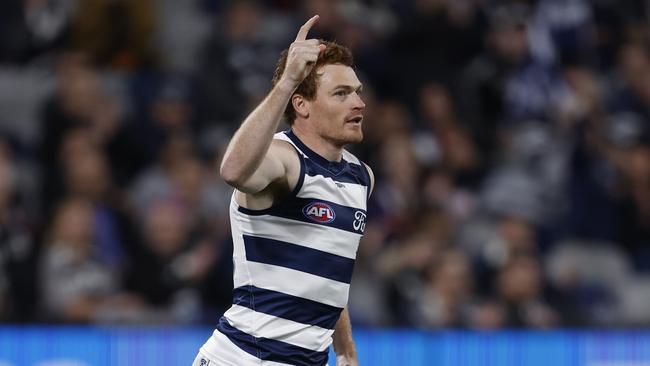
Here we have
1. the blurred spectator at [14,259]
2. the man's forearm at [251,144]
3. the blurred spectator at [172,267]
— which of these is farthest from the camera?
the blurred spectator at [172,267]

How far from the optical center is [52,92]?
10266mm

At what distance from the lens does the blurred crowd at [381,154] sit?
8984mm

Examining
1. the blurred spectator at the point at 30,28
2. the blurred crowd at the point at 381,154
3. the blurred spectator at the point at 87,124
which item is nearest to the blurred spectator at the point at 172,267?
the blurred crowd at the point at 381,154

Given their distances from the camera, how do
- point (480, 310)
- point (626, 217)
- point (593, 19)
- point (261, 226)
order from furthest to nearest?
point (593, 19), point (626, 217), point (480, 310), point (261, 226)

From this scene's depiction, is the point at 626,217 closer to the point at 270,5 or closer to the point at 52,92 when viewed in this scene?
the point at 270,5

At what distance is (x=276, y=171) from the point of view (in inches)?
185

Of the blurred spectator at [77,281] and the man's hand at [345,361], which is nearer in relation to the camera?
the man's hand at [345,361]

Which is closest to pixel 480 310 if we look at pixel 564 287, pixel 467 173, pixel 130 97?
pixel 564 287

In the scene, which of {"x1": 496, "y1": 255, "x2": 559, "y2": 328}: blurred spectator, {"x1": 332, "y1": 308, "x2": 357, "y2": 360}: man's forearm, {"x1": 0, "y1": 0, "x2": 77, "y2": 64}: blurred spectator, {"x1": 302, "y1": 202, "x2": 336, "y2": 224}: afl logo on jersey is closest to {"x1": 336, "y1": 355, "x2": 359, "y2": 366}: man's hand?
{"x1": 332, "y1": 308, "x2": 357, "y2": 360}: man's forearm

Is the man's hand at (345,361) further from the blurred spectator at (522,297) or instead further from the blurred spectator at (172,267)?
the blurred spectator at (522,297)

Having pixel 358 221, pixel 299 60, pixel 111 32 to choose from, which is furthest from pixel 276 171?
pixel 111 32

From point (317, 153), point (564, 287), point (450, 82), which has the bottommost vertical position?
point (317, 153)

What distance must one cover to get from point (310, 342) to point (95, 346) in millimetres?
3652

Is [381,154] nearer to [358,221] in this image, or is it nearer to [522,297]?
[522,297]
